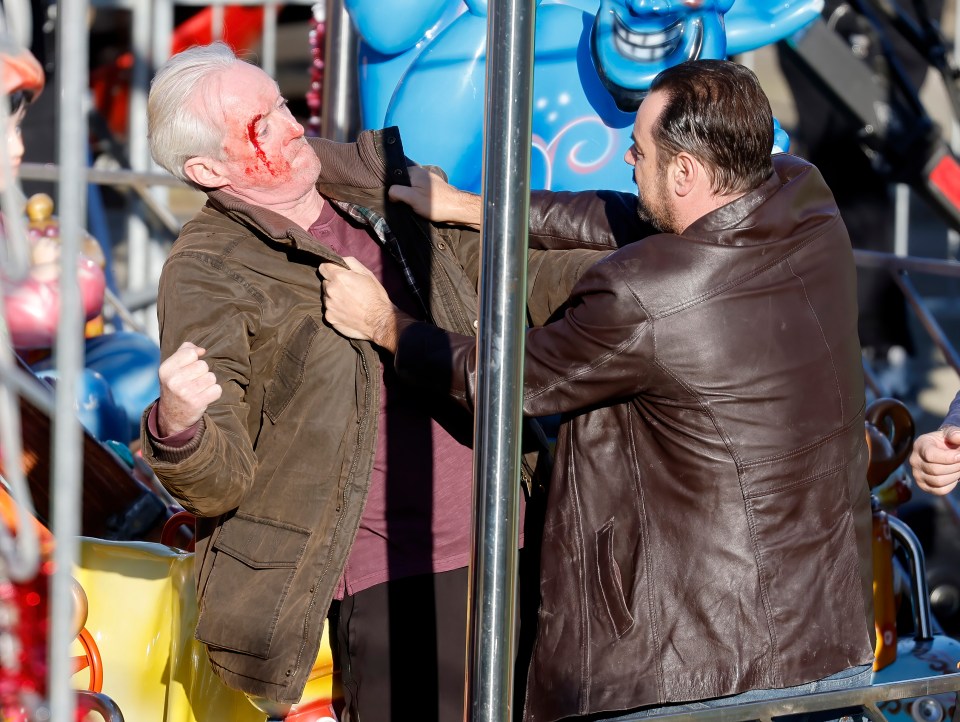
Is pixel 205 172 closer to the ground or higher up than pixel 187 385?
higher up

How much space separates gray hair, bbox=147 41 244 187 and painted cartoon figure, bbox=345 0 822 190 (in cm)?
87

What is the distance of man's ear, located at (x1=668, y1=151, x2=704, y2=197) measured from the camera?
1.75 metres

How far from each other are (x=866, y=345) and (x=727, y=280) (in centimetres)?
473

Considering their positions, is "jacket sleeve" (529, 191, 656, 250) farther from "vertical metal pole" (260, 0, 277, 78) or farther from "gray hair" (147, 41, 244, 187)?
"vertical metal pole" (260, 0, 277, 78)

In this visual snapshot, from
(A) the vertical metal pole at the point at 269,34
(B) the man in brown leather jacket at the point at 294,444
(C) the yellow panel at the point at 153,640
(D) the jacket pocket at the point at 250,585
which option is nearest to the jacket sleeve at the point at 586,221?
(B) the man in brown leather jacket at the point at 294,444

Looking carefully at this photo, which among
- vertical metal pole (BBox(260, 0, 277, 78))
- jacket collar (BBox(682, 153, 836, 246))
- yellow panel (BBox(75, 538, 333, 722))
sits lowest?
yellow panel (BBox(75, 538, 333, 722))

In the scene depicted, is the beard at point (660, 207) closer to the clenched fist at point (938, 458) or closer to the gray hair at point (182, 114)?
the clenched fist at point (938, 458)

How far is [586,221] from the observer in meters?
2.21

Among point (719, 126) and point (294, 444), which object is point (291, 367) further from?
point (719, 126)

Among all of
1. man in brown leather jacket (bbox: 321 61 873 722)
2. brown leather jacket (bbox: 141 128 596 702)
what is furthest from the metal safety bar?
brown leather jacket (bbox: 141 128 596 702)

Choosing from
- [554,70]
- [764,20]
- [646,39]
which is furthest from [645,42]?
[764,20]

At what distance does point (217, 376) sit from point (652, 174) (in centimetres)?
73

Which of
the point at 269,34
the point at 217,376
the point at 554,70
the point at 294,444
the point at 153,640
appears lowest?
the point at 153,640

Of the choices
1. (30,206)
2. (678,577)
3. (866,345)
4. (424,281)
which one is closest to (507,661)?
(678,577)
